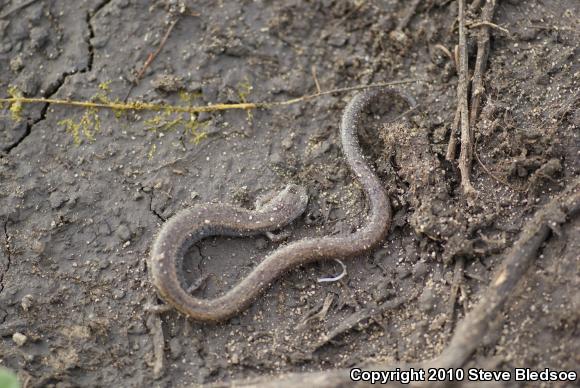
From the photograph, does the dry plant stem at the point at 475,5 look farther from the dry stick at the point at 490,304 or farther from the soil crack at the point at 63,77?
the soil crack at the point at 63,77

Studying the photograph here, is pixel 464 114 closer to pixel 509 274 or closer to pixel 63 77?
pixel 509 274

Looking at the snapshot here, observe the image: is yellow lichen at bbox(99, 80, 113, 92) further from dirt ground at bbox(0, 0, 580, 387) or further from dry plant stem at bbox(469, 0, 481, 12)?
dry plant stem at bbox(469, 0, 481, 12)

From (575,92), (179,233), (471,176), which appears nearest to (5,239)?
(179,233)

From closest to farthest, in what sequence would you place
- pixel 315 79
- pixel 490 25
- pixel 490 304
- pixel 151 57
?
pixel 490 304
pixel 490 25
pixel 151 57
pixel 315 79

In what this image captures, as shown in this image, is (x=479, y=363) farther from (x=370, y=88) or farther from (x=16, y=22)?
(x=16, y=22)

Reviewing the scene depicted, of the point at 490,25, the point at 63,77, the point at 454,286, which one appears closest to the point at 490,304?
the point at 454,286

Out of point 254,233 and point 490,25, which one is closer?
point 254,233

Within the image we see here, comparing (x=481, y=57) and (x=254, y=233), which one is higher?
(x=481, y=57)

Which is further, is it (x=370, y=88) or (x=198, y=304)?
(x=370, y=88)
